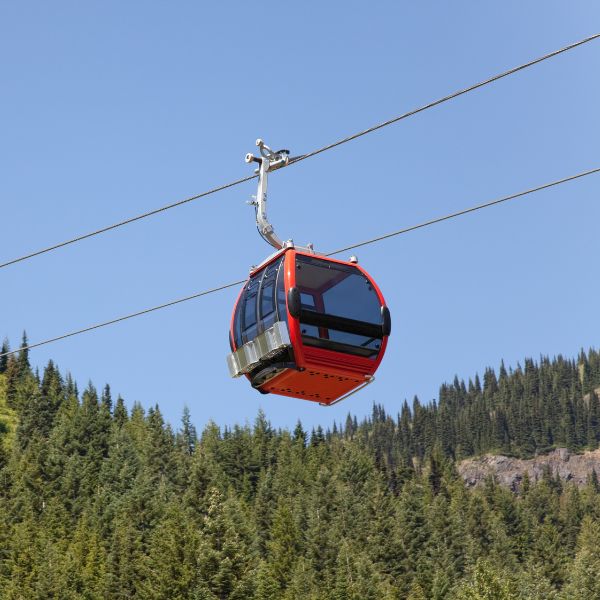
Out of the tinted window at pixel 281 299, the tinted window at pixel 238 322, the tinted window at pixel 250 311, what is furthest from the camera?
the tinted window at pixel 238 322

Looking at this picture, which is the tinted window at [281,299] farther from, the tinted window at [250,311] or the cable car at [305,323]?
the tinted window at [250,311]

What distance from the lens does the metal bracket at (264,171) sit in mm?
22344

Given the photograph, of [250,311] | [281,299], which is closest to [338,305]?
[281,299]

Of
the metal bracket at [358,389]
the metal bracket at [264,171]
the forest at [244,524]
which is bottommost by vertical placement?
the metal bracket at [358,389]

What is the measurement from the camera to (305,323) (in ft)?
71.7

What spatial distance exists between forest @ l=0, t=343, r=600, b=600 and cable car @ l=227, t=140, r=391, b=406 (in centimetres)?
6522

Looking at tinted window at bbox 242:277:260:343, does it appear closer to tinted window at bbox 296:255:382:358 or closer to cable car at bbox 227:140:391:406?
cable car at bbox 227:140:391:406

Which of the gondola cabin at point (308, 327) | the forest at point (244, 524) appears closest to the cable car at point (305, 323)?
the gondola cabin at point (308, 327)

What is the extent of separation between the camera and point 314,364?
22000 mm

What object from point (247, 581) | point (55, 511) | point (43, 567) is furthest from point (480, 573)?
point (55, 511)

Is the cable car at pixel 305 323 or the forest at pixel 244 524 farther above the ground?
the forest at pixel 244 524

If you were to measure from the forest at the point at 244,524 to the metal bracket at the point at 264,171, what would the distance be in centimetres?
6620

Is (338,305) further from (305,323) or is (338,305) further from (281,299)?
(281,299)

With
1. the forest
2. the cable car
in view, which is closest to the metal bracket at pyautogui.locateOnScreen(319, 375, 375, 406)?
the cable car
